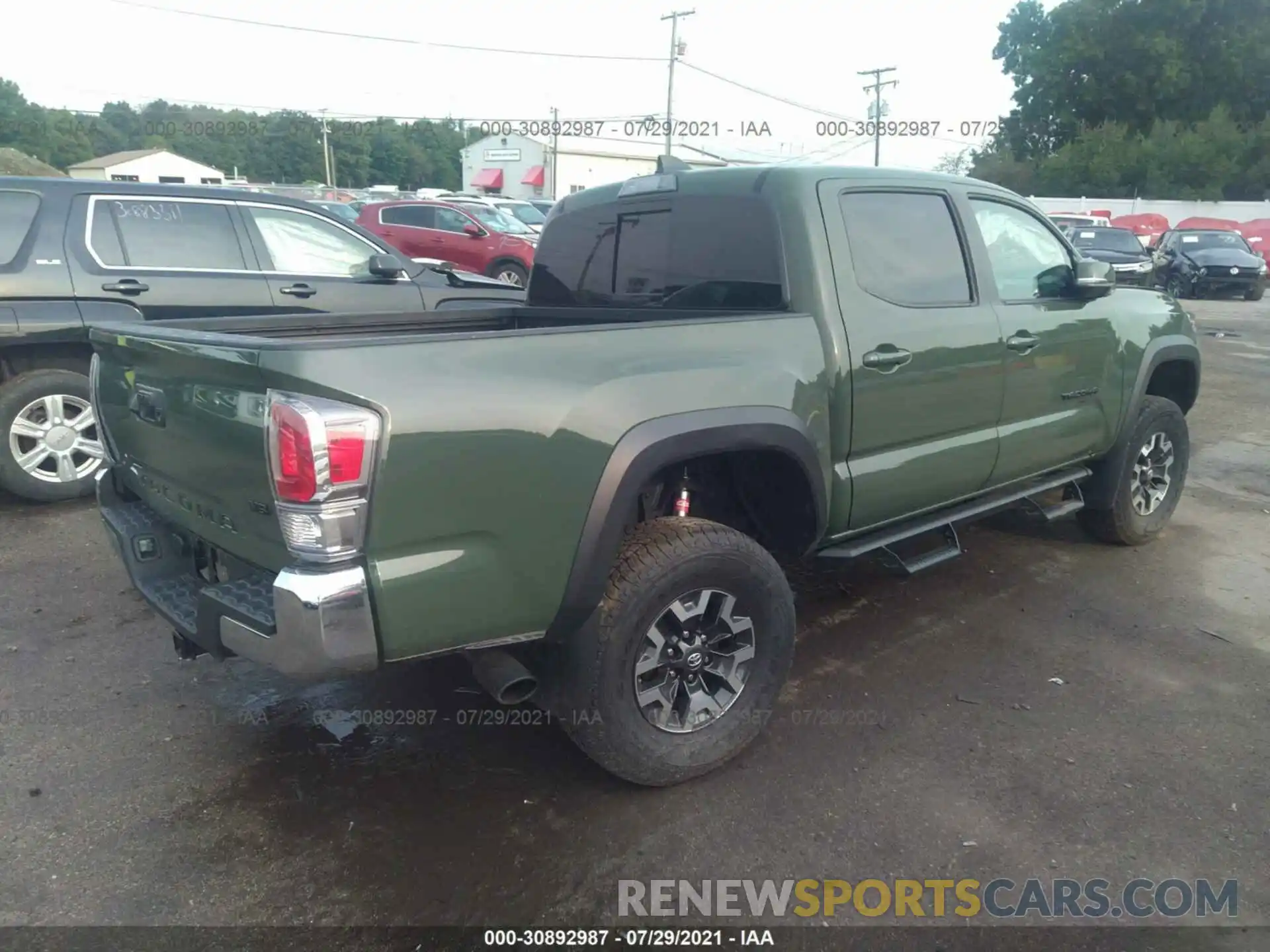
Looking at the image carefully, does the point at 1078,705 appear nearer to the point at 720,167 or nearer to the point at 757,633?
the point at 757,633

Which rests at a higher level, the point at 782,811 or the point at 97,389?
the point at 97,389

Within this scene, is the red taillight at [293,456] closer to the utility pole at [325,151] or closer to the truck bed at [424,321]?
the truck bed at [424,321]

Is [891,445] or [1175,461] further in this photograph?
[1175,461]

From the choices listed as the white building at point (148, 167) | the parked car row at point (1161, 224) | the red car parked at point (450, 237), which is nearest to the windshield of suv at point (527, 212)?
the red car parked at point (450, 237)

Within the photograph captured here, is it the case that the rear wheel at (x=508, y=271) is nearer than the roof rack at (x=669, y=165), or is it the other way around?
the roof rack at (x=669, y=165)

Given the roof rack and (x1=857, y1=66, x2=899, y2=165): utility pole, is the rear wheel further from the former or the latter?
(x1=857, y1=66, x2=899, y2=165): utility pole

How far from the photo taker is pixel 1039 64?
5016 cm

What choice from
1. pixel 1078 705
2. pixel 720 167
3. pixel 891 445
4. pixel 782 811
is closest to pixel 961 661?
pixel 1078 705

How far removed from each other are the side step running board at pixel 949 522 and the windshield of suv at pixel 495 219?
12909mm

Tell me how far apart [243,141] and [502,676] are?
85.5 metres

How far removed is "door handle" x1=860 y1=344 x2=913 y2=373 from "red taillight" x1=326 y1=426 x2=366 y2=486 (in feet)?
6.06

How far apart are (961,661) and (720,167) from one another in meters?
2.23

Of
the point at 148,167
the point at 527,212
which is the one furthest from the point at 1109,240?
the point at 148,167

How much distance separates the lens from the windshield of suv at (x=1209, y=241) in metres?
21.4
